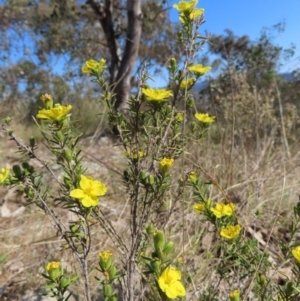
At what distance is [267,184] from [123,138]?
5.38 feet

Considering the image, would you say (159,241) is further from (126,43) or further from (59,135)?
(126,43)

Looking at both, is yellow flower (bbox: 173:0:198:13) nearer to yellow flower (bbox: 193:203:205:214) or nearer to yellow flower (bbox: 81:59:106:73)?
yellow flower (bbox: 81:59:106:73)

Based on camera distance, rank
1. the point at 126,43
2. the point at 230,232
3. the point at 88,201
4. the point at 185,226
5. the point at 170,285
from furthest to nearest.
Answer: the point at 126,43 → the point at 185,226 → the point at 230,232 → the point at 88,201 → the point at 170,285

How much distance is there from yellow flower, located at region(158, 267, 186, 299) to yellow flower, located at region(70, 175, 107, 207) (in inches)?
8.8

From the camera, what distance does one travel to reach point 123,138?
1056 mm

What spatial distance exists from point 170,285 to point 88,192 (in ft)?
0.92

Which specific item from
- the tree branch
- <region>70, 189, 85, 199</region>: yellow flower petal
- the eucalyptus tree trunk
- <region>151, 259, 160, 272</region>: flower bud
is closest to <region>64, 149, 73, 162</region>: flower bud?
<region>70, 189, 85, 199</region>: yellow flower petal

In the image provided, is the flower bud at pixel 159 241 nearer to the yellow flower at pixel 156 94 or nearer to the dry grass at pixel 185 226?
the yellow flower at pixel 156 94

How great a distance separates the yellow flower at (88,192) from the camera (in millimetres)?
757

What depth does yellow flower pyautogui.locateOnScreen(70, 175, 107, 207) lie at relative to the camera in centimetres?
76

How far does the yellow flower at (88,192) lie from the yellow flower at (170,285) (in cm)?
22

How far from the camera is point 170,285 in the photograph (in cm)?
62

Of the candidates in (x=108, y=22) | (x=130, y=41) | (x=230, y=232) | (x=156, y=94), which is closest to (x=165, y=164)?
(x=156, y=94)

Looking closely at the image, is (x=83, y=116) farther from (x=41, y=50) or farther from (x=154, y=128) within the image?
(x=41, y=50)
